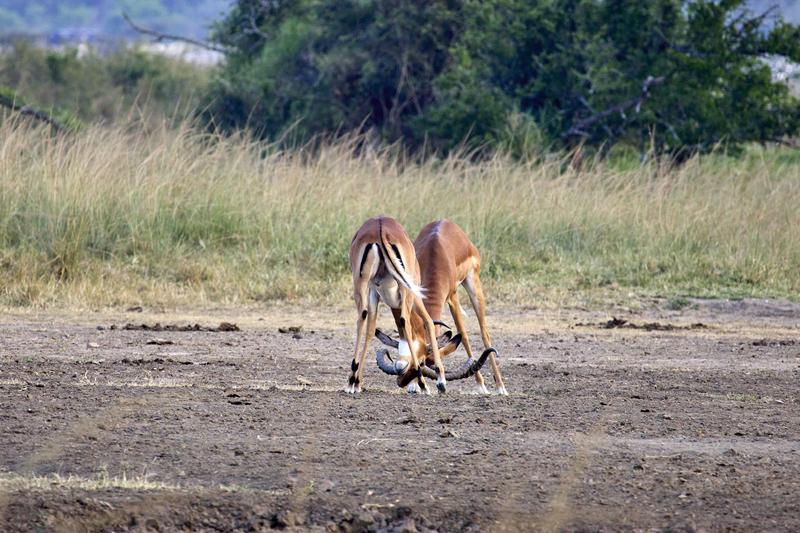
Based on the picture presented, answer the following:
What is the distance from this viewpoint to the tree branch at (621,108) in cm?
1872

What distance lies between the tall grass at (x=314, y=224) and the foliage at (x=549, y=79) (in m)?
2.88

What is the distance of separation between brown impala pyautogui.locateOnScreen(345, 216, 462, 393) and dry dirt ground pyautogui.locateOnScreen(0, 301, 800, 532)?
22 centimetres

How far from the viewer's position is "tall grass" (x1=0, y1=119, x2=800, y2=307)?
12.0 meters

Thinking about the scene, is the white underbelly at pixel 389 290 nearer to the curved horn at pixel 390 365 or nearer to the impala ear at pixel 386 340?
the impala ear at pixel 386 340

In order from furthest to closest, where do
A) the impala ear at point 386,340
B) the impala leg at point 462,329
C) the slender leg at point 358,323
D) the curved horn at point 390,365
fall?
1. the impala leg at point 462,329
2. the impala ear at point 386,340
3. the curved horn at point 390,365
4. the slender leg at point 358,323

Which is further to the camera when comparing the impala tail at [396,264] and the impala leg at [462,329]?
the impala leg at [462,329]

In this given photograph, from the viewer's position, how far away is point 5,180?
12.8m

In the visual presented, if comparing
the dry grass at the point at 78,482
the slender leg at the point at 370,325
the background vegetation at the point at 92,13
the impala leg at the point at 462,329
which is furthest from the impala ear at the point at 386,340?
the background vegetation at the point at 92,13

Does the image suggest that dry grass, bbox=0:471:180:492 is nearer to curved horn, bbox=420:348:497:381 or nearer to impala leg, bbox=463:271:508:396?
curved horn, bbox=420:348:497:381

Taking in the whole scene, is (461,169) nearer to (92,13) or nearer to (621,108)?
(621,108)

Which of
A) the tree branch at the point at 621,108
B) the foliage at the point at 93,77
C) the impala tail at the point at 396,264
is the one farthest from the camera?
the foliage at the point at 93,77

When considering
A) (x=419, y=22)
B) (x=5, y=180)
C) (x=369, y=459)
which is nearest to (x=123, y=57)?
(x=419, y=22)

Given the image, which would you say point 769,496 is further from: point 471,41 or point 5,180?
point 471,41

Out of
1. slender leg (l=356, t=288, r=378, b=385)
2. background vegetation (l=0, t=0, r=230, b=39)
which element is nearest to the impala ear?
slender leg (l=356, t=288, r=378, b=385)
